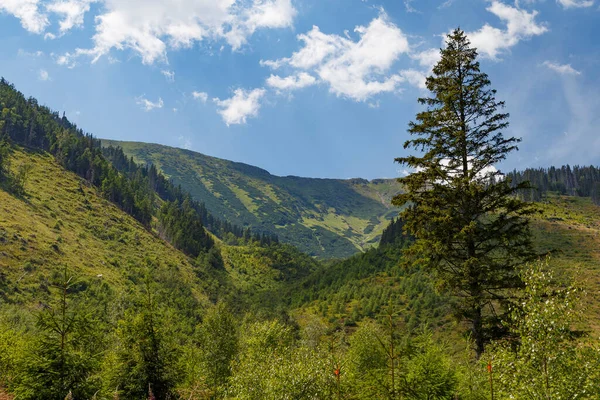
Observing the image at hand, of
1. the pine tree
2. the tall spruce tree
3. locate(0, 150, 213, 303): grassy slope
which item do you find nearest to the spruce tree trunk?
the tall spruce tree

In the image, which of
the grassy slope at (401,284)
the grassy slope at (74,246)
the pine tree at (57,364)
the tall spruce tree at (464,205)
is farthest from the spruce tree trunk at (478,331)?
the grassy slope at (401,284)

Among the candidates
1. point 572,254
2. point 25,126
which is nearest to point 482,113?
point 572,254

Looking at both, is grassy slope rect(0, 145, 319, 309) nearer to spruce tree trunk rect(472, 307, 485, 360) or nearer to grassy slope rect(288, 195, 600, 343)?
grassy slope rect(288, 195, 600, 343)

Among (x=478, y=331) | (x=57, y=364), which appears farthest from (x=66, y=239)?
(x=478, y=331)

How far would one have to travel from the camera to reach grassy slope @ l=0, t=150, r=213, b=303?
96725mm

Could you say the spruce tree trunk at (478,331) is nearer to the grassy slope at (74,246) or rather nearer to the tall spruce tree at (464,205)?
the tall spruce tree at (464,205)

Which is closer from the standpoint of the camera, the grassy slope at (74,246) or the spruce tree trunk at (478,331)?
the spruce tree trunk at (478,331)

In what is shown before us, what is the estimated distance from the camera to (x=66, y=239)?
12356 cm

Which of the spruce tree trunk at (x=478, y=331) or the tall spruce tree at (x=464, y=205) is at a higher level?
the tall spruce tree at (x=464, y=205)

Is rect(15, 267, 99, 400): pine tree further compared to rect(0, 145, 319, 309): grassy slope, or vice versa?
rect(0, 145, 319, 309): grassy slope

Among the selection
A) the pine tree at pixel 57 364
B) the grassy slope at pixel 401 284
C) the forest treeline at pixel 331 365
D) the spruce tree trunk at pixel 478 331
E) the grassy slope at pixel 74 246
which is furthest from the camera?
the grassy slope at pixel 401 284

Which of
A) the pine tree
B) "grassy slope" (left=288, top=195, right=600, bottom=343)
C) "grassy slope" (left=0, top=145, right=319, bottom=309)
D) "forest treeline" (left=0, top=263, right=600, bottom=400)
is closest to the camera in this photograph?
"forest treeline" (left=0, top=263, right=600, bottom=400)

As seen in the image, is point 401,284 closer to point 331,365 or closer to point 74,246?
point 74,246

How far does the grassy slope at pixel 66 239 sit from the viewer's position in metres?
96.7
